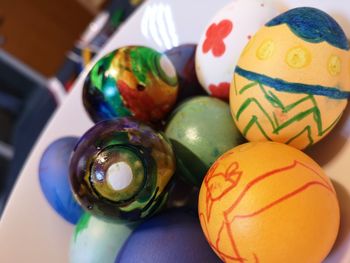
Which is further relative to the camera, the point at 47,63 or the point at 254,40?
the point at 47,63

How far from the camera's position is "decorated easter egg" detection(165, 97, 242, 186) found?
0.53 m

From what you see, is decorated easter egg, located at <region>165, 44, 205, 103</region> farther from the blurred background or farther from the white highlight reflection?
the blurred background

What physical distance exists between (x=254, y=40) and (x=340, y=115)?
13 centimetres

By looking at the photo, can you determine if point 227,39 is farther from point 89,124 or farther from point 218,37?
point 89,124

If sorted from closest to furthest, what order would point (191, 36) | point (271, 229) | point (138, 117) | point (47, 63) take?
point (271, 229), point (138, 117), point (191, 36), point (47, 63)

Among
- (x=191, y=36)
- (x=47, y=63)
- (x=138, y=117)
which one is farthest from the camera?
(x=47, y=63)

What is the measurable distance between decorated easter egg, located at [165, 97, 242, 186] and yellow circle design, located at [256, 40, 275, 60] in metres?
0.11

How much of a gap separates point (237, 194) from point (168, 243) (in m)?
0.11

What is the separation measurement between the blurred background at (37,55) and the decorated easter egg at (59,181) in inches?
20.4

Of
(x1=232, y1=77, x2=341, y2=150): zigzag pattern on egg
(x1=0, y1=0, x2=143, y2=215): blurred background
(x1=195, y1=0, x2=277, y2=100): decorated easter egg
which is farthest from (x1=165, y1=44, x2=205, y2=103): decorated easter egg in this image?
(x1=0, y1=0, x2=143, y2=215): blurred background

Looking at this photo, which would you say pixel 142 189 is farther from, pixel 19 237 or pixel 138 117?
pixel 19 237

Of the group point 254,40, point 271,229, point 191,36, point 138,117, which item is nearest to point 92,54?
point 191,36

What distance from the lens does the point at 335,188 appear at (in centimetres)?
48

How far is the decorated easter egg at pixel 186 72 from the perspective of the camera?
0.64 metres
